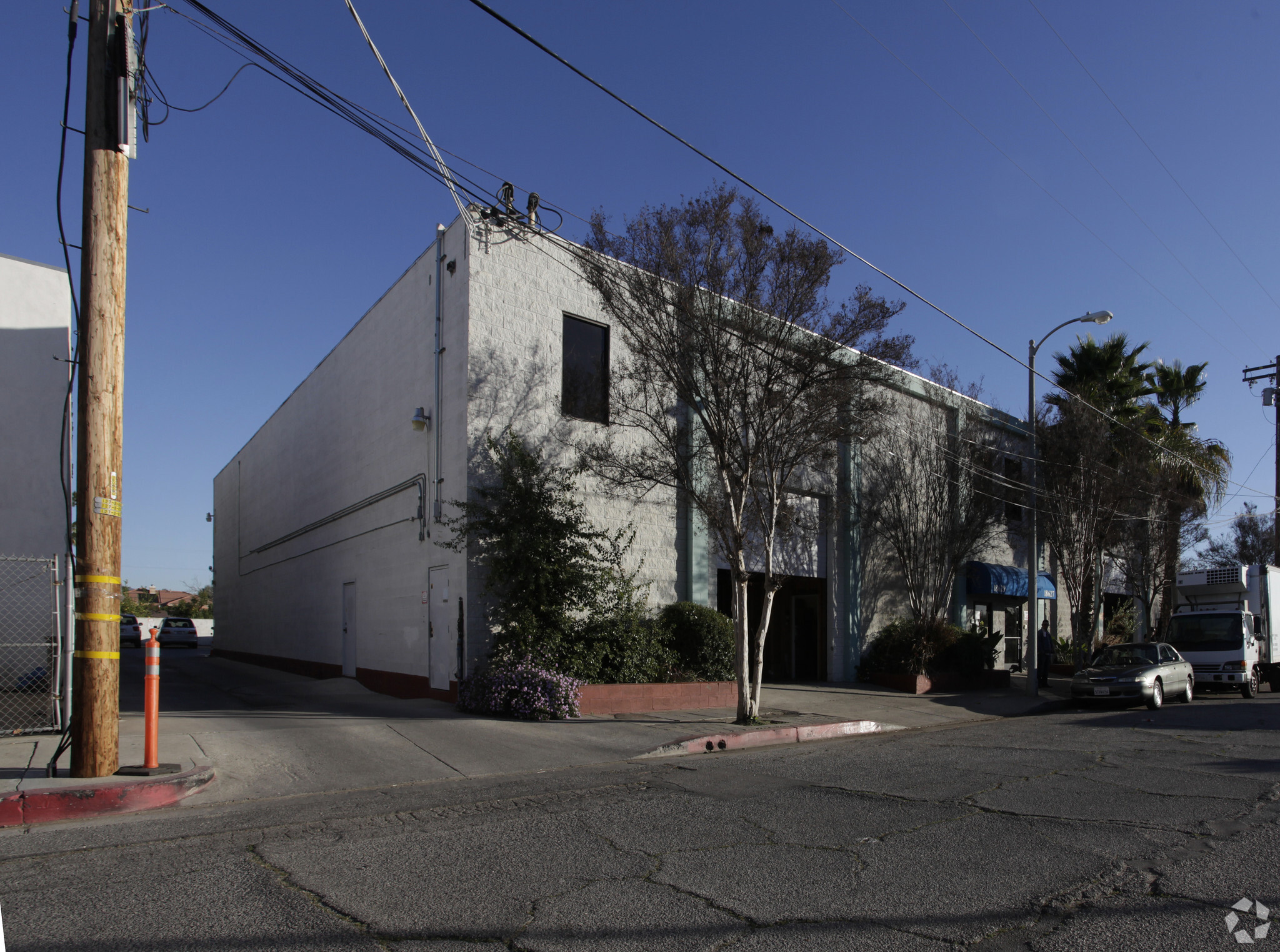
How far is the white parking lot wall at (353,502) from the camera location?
664 inches

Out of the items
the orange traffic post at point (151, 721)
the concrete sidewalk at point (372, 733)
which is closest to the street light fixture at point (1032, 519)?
the concrete sidewalk at point (372, 733)

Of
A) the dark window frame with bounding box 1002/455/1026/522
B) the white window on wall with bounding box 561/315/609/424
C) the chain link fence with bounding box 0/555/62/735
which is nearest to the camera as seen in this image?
the chain link fence with bounding box 0/555/62/735

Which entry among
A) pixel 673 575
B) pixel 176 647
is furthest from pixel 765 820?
pixel 176 647

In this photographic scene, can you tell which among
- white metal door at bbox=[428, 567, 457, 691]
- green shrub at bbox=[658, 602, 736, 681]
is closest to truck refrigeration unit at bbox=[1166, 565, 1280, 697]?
green shrub at bbox=[658, 602, 736, 681]

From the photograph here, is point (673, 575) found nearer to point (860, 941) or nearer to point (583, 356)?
point (583, 356)

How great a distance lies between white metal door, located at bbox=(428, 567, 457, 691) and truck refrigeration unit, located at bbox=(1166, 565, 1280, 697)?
17588mm

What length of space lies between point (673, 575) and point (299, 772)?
31.4 feet

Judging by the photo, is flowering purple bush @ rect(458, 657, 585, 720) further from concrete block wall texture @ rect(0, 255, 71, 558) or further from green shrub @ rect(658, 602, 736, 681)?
concrete block wall texture @ rect(0, 255, 71, 558)

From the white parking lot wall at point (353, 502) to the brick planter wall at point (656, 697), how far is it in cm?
353

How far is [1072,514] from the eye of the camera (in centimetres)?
2419

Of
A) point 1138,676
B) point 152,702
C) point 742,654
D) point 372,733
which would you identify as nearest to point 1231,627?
point 1138,676

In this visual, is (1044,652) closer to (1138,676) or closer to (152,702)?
(1138,676)

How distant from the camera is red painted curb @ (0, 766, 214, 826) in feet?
23.5

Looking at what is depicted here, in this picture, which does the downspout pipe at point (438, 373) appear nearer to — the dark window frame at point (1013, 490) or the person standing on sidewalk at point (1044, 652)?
the person standing on sidewalk at point (1044, 652)
